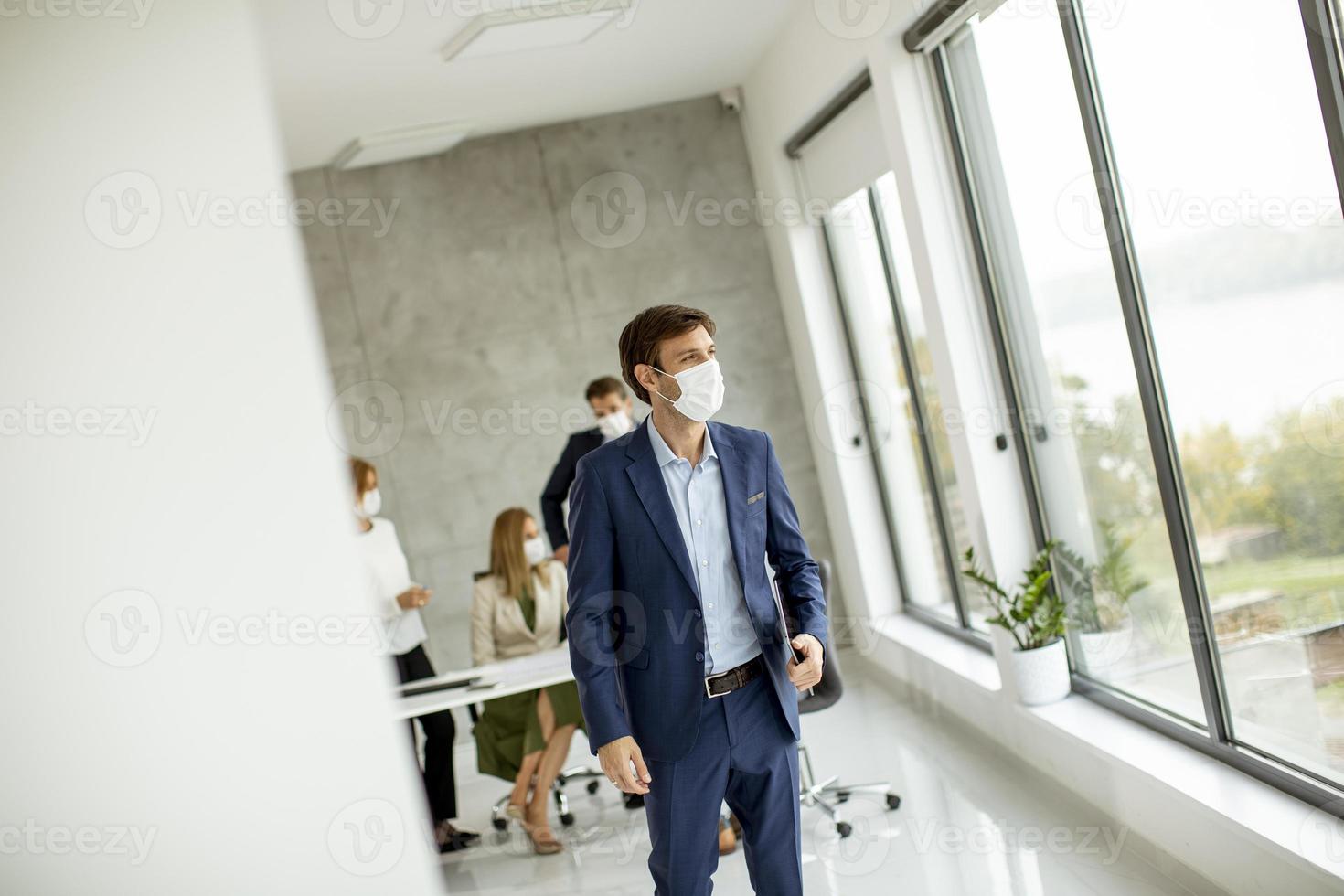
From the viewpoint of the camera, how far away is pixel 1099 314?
12.0ft

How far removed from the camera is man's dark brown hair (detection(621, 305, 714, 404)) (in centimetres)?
253

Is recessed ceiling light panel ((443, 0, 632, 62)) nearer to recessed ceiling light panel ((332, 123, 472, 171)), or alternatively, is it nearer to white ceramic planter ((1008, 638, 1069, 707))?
recessed ceiling light panel ((332, 123, 472, 171))

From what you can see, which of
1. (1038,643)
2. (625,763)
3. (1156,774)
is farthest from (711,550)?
(1038,643)

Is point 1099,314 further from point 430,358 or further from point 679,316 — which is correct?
point 430,358

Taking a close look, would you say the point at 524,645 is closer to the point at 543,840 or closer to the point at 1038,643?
the point at 543,840

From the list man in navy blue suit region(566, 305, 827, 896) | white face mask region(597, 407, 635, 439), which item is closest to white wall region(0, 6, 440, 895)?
man in navy blue suit region(566, 305, 827, 896)

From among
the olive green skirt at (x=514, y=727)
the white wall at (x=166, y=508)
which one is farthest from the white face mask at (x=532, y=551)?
the white wall at (x=166, y=508)

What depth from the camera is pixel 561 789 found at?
498 centimetres

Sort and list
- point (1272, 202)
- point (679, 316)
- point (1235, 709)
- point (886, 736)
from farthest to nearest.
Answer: point (886, 736) → point (1235, 709) → point (1272, 202) → point (679, 316)

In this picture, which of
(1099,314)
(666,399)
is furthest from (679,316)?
(1099,314)

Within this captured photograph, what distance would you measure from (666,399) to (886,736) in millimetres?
3072

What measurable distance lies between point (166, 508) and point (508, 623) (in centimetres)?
317

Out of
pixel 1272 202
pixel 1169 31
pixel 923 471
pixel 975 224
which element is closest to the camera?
pixel 1272 202

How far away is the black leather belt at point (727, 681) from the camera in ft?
7.91
